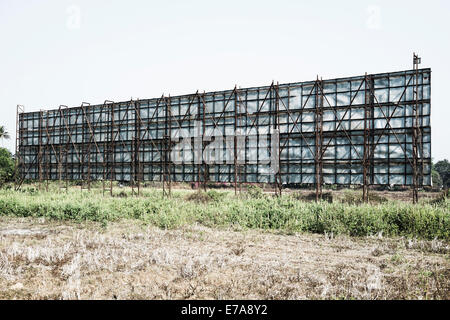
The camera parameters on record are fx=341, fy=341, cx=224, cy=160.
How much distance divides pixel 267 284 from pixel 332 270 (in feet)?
4.83

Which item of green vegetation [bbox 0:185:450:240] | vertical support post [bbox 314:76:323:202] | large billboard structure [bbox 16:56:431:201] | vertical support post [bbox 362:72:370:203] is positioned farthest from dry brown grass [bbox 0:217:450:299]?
large billboard structure [bbox 16:56:431:201]

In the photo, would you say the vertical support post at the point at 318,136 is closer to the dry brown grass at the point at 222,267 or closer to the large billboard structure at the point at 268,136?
the large billboard structure at the point at 268,136

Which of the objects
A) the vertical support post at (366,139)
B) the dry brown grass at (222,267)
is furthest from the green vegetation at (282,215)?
the vertical support post at (366,139)

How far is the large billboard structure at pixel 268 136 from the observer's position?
639 inches

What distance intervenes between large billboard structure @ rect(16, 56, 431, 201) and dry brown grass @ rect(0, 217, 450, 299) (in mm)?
8780

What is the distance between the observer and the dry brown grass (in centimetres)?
500

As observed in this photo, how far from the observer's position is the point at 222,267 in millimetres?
6160

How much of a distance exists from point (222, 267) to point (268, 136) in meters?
13.5

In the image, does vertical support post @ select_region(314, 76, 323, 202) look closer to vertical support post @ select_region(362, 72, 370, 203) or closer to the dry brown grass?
vertical support post @ select_region(362, 72, 370, 203)

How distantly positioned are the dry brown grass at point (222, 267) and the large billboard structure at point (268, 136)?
8780 mm

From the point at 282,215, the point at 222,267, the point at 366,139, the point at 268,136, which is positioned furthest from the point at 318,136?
the point at 222,267

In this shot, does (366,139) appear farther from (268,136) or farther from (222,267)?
(222,267)
